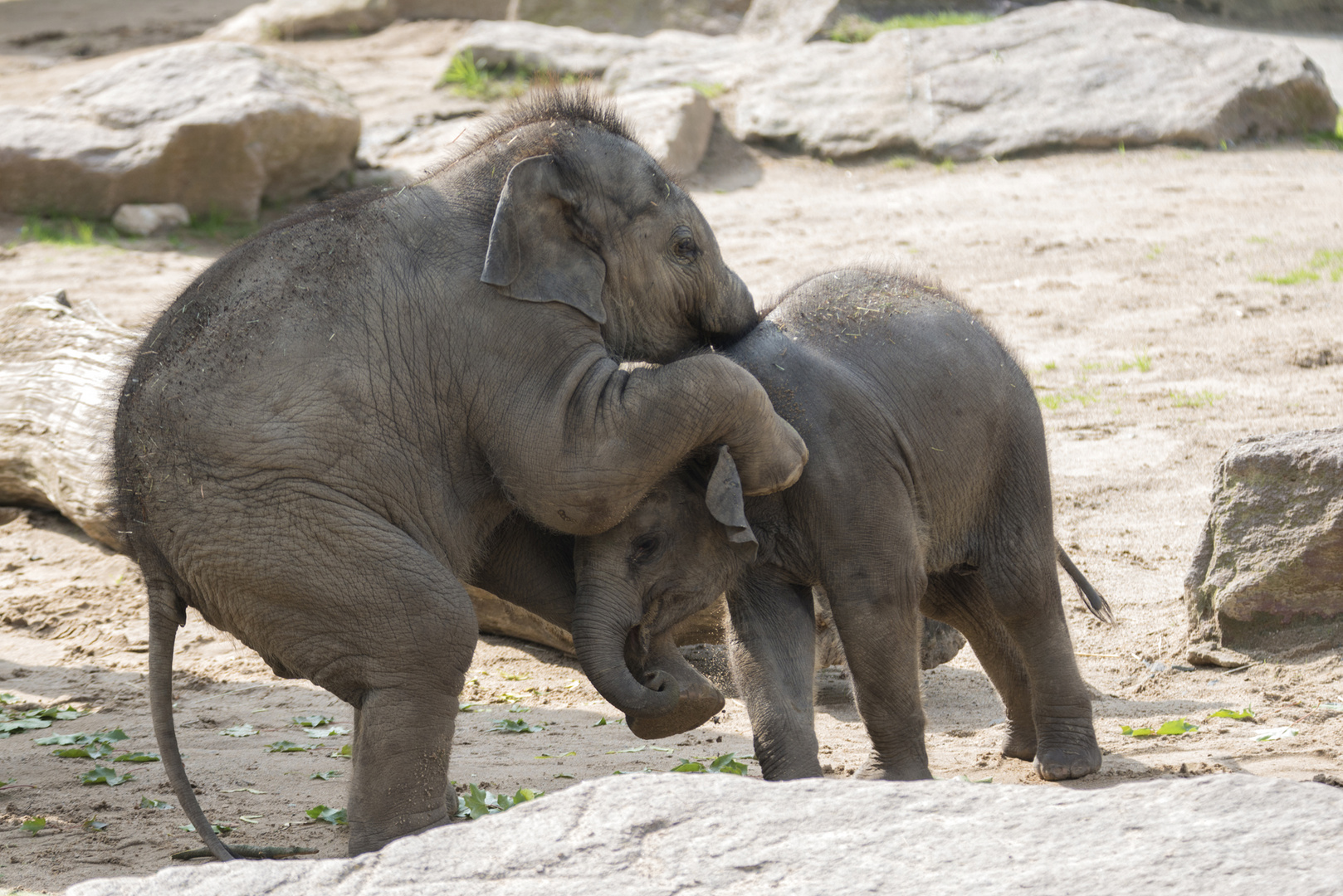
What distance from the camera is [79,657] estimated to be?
6.41 meters

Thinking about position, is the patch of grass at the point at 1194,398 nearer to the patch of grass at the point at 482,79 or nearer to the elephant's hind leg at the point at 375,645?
the elephant's hind leg at the point at 375,645

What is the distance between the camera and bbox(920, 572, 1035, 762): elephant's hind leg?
5176mm

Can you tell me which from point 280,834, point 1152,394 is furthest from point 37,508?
point 1152,394

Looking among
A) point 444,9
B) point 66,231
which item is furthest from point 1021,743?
point 444,9

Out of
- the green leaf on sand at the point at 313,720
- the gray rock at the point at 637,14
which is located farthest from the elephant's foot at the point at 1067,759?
the gray rock at the point at 637,14

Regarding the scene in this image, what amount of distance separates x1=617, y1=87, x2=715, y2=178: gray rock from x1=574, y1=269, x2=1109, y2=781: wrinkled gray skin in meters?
8.21

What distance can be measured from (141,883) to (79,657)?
4163mm

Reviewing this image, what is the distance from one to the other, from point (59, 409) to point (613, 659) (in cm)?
426

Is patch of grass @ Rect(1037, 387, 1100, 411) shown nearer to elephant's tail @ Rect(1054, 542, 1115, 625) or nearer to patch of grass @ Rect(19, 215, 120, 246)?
elephant's tail @ Rect(1054, 542, 1115, 625)

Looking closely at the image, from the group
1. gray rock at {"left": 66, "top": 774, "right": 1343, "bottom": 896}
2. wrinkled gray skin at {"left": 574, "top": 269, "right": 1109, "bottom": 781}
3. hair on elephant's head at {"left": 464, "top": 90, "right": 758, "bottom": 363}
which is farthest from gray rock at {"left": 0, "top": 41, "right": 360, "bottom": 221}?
gray rock at {"left": 66, "top": 774, "right": 1343, "bottom": 896}

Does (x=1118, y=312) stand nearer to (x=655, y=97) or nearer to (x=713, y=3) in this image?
(x=655, y=97)

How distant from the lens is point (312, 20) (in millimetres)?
19031

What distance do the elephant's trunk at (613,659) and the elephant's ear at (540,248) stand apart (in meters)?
0.85

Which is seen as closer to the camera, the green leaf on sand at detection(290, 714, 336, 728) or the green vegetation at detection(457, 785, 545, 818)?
the green vegetation at detection(457, 785, 545, 818)
